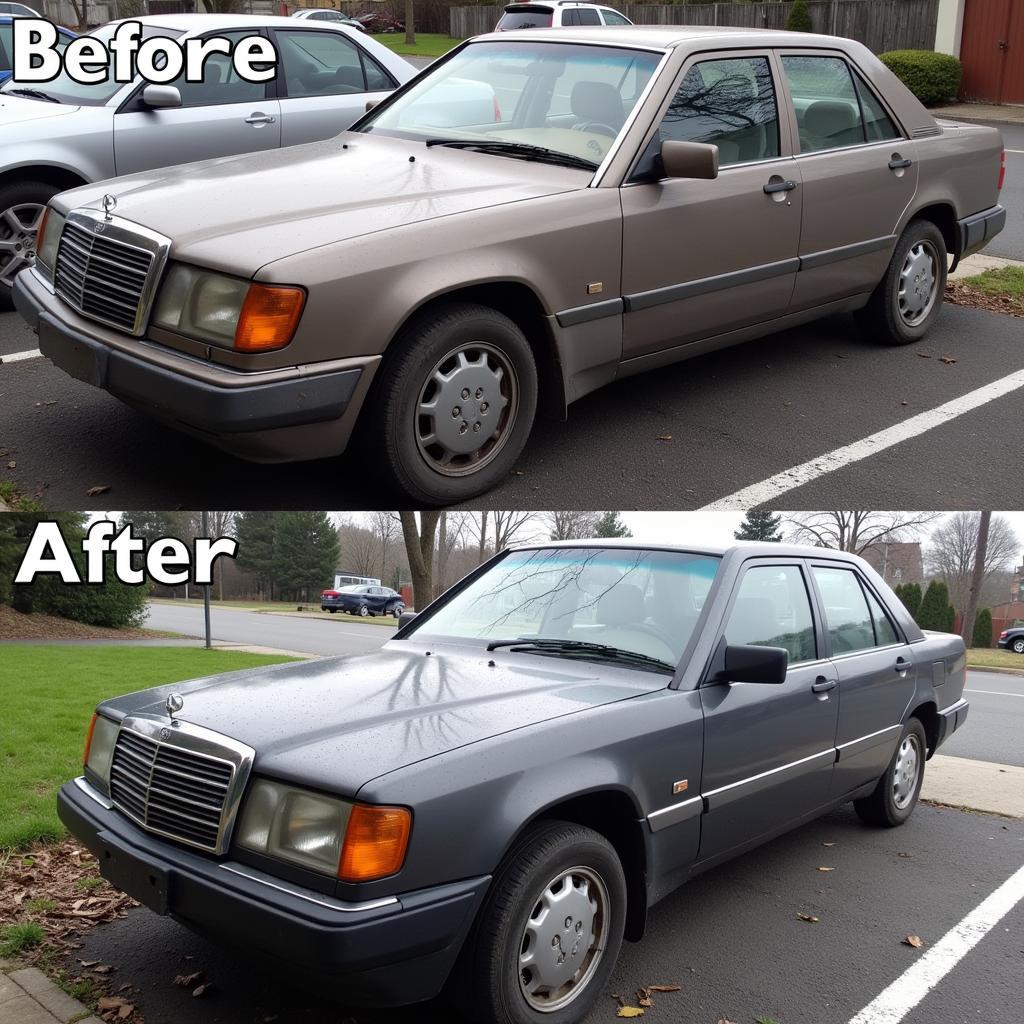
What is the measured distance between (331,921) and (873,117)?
20.4ft

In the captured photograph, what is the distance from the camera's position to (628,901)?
3676 mm

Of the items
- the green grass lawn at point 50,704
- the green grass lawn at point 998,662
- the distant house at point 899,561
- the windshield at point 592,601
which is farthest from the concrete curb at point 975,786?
the distant house at point 899,561

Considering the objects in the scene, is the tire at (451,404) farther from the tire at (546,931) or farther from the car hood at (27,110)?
the car hood at (27,110)

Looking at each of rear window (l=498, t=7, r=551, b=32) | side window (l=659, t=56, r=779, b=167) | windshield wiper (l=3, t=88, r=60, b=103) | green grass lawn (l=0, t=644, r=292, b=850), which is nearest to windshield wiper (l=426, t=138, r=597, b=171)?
side window (l=659, t=56, r=779, b=167)

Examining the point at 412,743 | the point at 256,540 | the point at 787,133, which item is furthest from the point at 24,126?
the point at 256,540

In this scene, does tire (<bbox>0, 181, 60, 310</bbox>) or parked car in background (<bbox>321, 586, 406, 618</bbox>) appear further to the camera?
parked car in background (<bbox>321, 586, 406, 618</bbox>)

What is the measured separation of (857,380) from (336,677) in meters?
4.58

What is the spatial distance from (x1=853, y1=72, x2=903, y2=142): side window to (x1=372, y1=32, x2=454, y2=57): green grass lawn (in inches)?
1535

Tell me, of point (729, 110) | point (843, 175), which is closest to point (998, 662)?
point (843, 175)

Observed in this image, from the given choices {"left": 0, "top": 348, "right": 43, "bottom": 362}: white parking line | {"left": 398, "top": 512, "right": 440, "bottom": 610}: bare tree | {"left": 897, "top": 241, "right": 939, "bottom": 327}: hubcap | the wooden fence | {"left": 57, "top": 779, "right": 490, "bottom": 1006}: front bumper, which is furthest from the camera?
the wooden fence

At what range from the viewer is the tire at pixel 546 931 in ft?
10.1

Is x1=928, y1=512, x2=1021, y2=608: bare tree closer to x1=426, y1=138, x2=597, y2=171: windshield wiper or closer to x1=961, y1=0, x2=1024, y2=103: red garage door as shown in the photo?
x1=961, y1=0, x2=1024, y2=103: red garage door

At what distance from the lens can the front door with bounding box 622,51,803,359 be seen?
5559 mm

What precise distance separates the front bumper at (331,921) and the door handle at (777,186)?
442 centimetres
